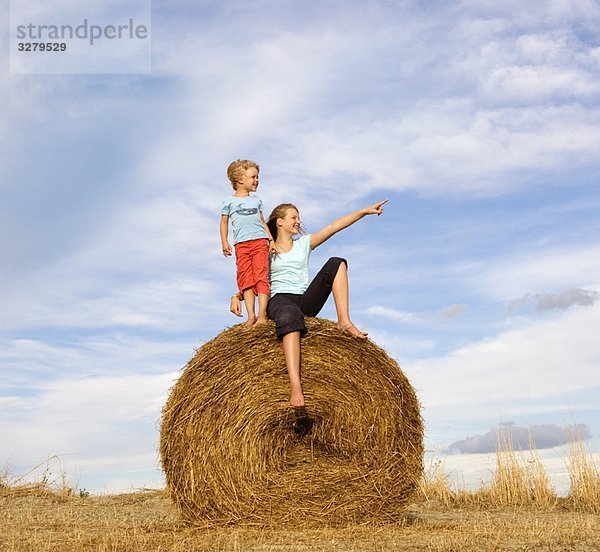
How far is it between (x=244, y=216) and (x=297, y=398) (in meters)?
1.61

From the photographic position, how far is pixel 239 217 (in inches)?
266

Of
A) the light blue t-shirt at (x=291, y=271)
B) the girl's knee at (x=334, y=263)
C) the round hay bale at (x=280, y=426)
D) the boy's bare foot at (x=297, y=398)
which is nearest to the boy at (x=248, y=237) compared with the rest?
the light blue t-shirt at (x=291, y=271)

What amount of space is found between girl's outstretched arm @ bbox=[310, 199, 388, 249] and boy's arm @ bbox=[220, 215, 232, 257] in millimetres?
721

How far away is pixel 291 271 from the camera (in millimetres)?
6660

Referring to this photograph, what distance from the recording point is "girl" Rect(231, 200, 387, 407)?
6273 mm

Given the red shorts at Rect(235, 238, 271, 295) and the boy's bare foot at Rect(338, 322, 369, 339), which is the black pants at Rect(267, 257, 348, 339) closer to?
the red shorts at Rect(235, 238, 271, 295)

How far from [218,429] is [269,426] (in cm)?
42

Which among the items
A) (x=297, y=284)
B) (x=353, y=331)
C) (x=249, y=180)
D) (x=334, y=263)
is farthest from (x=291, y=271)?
(x=249, y=180)

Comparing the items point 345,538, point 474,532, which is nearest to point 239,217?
point 345,538

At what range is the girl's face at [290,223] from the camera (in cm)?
684

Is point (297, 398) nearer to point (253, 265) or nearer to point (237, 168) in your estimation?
point (253, 265)

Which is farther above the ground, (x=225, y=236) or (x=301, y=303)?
(x=225, y=236)

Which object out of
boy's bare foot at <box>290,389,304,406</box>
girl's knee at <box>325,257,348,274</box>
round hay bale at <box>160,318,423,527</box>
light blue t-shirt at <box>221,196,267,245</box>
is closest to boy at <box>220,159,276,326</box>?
light blue t-shirt at <box>221,196,267,245</box>

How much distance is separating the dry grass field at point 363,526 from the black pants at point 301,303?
5.20ft
